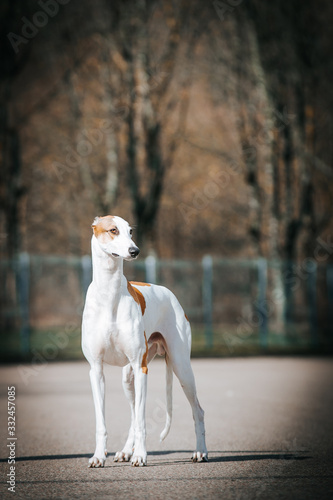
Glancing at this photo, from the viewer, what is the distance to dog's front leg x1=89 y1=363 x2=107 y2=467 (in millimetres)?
6387

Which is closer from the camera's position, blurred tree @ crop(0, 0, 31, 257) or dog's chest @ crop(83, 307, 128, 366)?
dog's chest @ crop(83, 307, 128, 366)

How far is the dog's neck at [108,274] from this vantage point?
646 centimetres

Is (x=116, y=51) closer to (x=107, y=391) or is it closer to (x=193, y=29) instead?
(x=193, y=29)

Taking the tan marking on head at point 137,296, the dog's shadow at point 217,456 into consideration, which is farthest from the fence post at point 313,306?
the tan marking on head at point 137,296

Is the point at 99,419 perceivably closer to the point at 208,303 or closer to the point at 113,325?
the point at 113,325

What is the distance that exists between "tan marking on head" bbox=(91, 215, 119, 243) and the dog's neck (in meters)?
0.09

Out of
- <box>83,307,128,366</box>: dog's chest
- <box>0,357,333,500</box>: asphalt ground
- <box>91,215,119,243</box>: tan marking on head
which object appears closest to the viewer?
<box>0,357,333,500</box>: asphalt ground

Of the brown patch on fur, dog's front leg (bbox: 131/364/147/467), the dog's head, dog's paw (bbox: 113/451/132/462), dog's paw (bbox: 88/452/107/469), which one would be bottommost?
dog's paw (bbox: 113/451/132/462)

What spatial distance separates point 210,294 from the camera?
2373 cm

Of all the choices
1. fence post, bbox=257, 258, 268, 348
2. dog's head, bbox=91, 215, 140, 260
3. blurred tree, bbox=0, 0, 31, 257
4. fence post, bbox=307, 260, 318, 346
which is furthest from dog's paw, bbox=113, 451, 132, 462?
blurred tree, bbox=0, 0, 31, 257

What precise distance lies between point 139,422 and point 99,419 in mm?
304

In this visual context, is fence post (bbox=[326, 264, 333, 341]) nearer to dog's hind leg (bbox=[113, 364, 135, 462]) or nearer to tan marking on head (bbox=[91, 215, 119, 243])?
dog's hind leg (bbox=[113, 364, 135, 462])

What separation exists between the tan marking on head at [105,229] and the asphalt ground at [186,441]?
68.8 inches

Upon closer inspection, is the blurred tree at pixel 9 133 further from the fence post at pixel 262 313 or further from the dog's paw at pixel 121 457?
the dog's paw at pixel 121 457
